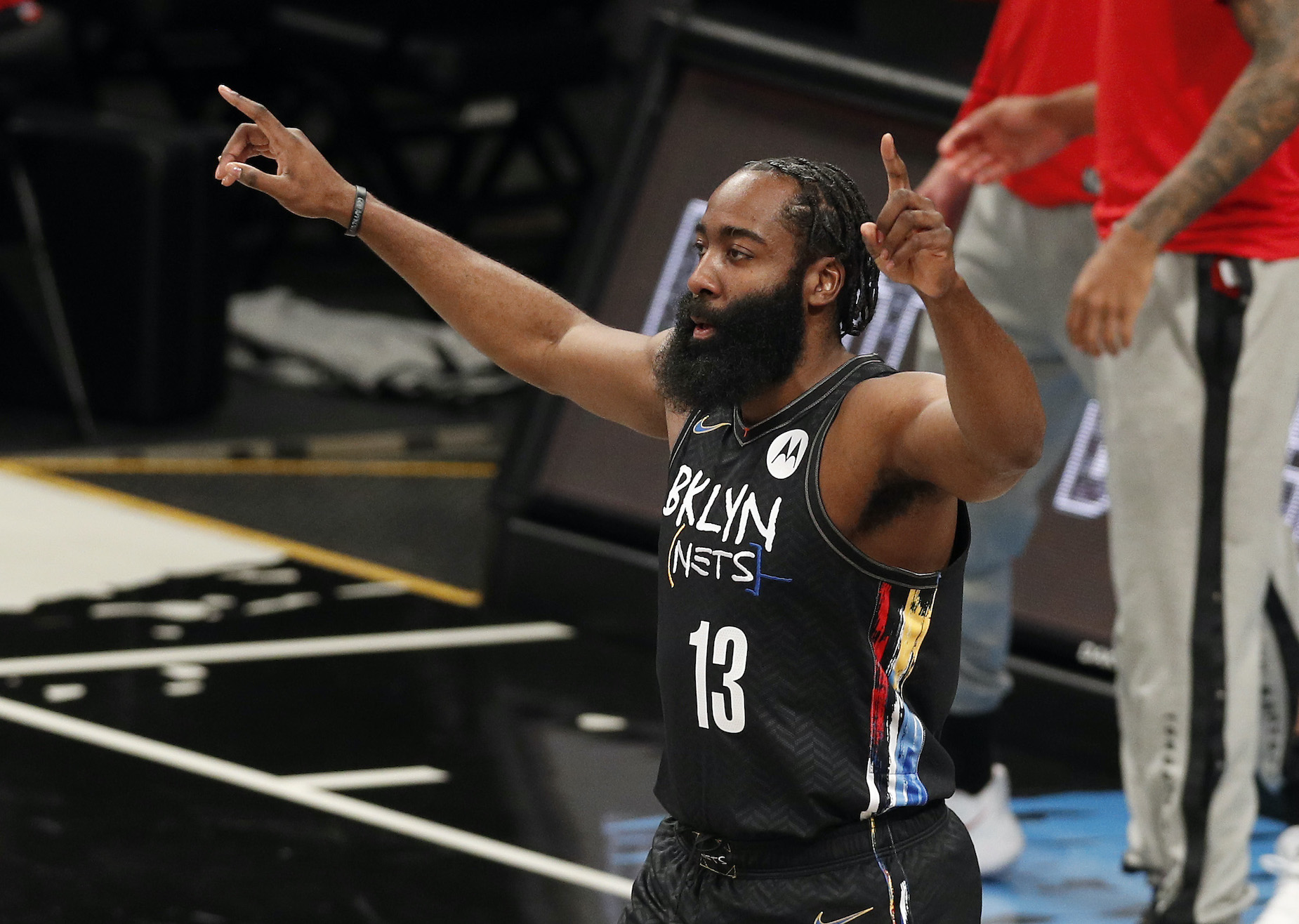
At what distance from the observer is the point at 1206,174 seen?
299cm

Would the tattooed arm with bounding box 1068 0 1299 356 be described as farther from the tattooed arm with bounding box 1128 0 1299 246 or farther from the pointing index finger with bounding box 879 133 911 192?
the pointing index finger with bounding box 879 133 911 192

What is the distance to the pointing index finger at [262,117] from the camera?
2.51 meters

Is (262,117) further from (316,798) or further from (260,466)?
(260,466)

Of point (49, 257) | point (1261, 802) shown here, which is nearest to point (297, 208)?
point (1261, 802)

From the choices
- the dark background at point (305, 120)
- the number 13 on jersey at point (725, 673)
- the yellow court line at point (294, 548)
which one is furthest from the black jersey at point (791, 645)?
the dark background at point (305, 120)

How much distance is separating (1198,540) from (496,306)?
119cm

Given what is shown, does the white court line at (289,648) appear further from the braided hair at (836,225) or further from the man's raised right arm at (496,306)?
the braided hair at (836,225)

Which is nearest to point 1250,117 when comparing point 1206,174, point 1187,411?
point 1206,174

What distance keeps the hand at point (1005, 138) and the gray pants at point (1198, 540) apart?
0.45m

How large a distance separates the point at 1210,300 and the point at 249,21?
6.73 metres

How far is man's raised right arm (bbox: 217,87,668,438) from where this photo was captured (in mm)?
2604

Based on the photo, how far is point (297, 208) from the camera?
261 centimetres

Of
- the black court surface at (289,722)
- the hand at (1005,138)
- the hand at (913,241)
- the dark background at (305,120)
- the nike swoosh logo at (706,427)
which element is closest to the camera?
the hand at (913,241)

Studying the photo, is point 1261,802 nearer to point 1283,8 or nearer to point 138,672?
point 1283,8
